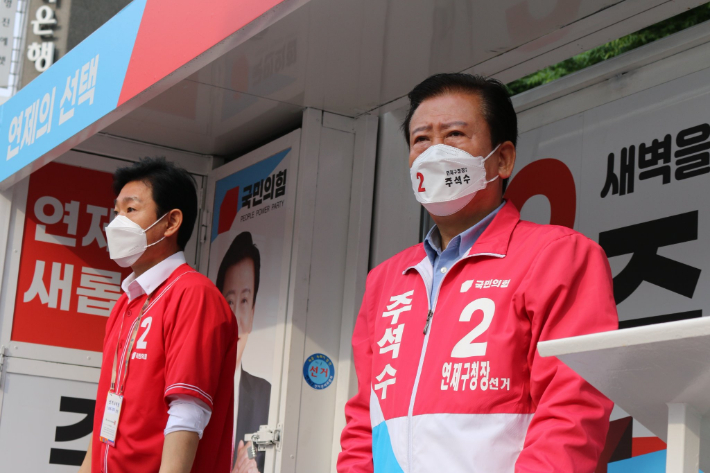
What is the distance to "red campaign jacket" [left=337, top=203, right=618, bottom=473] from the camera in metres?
1.74

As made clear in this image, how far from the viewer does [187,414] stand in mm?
2977

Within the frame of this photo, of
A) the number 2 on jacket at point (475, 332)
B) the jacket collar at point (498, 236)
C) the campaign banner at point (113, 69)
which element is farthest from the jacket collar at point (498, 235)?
the campaign banner at point (113, 69)

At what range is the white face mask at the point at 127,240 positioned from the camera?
11.7ft

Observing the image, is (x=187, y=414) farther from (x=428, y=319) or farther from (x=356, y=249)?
(x=356, y=249)

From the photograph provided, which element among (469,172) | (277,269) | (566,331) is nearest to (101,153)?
(277,269)

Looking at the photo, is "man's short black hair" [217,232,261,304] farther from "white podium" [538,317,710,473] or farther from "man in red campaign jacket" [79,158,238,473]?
"white podium" [538,317,710,473]

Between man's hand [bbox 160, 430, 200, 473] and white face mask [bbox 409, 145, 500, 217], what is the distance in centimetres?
121

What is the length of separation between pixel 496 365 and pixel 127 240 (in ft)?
6.68

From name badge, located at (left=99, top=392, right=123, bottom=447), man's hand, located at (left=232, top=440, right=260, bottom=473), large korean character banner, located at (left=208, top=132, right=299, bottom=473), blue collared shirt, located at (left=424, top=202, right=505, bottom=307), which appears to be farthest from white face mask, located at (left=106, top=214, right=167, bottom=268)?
blue collared shirt, located at (left=424, top=202, right=505, bottom=307)

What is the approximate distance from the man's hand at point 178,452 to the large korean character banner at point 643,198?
1292 mm

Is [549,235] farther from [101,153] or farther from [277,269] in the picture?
[101,153]

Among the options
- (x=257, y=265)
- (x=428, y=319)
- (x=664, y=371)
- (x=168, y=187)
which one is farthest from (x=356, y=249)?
(x=664, y=371)

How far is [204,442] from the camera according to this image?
123 inches

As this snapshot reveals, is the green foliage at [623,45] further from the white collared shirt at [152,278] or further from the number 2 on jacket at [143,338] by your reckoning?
the number 2 on jacket at [143,338]
